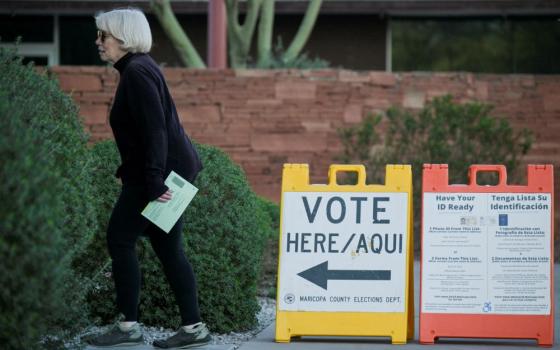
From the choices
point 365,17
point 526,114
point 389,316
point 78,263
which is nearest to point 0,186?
point 78,263

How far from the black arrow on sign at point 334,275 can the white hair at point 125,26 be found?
162cm

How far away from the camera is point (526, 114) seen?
44.7 feet

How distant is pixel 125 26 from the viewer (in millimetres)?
5984

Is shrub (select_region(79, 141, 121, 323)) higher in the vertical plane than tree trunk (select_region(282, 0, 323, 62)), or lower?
lower

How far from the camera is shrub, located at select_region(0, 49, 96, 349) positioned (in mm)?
4523

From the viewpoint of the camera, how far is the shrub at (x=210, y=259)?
22.3 ft

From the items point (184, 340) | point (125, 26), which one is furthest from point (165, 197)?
point (125, 26)

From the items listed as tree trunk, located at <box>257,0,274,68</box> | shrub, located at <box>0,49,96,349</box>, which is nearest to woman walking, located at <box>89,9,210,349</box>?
shrub, located at <box>0,49,96,349</box>

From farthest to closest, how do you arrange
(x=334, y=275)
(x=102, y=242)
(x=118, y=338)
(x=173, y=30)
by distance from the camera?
(x=173, y=30) < (x=102, y=242) < (x=334, y=275) < (x=118, y=338)

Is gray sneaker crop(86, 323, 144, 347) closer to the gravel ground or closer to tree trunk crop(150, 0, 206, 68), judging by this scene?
the gravel ground

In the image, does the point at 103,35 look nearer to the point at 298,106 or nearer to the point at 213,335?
the point at 213,335

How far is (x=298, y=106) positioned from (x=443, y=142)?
198 cm

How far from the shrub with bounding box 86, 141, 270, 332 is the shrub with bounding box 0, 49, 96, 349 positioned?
3.53 ft

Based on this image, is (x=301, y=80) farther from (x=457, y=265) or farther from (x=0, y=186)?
(x=0, y=186)
